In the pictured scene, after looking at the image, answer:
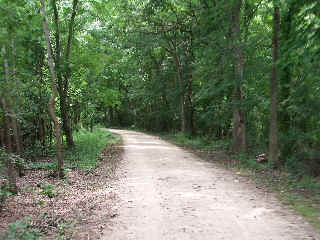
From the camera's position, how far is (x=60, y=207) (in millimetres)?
8133

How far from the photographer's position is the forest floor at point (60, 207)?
20.1 feet

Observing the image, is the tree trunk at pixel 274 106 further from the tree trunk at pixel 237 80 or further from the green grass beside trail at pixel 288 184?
the tree trunk at pixel 237 80

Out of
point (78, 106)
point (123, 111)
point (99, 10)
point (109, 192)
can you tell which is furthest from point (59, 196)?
point (123, 111)

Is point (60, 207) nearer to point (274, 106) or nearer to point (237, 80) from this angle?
point (274, 106)

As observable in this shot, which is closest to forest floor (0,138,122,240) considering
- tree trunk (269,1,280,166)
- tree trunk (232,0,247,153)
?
tree trunk (269,1,280,166)

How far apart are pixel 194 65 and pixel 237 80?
6.47m

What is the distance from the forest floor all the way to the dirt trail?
425 mm

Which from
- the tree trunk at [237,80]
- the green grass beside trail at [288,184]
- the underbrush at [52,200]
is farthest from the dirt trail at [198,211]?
the tree trunk at [237,80]

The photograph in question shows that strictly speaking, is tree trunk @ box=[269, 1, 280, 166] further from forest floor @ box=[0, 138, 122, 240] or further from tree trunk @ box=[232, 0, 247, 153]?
forest floor @ box=[0, 138, 122, 240]

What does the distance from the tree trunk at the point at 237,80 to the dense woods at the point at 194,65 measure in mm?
49

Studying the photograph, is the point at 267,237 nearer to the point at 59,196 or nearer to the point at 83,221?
the point at 83,221

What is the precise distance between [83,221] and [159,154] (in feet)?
35.7

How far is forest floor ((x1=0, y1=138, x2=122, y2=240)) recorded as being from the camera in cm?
611

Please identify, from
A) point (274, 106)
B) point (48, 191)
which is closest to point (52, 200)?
point (48, 191)
